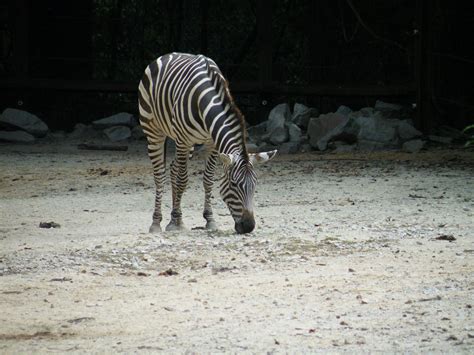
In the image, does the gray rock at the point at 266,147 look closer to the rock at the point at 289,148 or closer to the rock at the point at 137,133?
the rock at the point at 289,148

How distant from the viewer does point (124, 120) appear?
55.5ft

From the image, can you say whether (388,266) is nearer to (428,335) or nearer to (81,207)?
(428,335)

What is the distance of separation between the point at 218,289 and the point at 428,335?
1686 mm

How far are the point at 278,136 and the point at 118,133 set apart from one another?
9.68 ft

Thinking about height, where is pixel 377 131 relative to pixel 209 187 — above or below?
below

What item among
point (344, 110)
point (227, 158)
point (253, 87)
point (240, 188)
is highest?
point (227, 158)

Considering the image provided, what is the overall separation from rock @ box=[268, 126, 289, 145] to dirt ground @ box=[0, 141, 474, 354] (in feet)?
9.57

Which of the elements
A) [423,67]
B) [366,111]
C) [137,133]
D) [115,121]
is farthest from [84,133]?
[423,67]

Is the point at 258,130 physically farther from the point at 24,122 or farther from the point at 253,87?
the point at 24,122

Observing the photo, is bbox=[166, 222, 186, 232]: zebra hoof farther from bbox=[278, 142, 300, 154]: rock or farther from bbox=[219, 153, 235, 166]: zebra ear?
bbox=[278, 142, 300, 154]: rock

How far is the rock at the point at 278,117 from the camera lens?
52.0ft

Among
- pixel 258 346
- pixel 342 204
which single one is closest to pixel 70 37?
pixel 342 204

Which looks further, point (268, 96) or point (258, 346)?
point (268, 96)

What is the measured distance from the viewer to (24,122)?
A: 16641 mm
